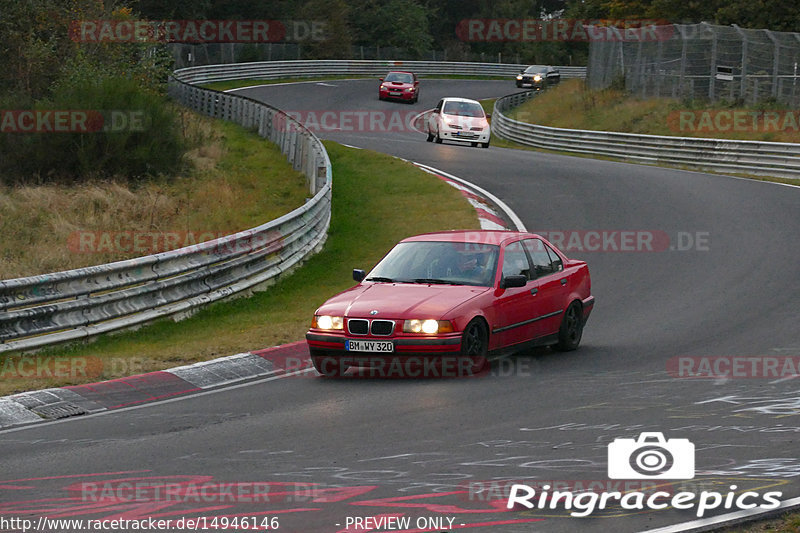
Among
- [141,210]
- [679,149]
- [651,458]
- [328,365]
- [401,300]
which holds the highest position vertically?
[401,300]

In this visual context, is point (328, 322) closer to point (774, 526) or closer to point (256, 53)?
point (774, 526)

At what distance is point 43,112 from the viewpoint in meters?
27.2

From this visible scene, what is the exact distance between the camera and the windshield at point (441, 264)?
37.3ft

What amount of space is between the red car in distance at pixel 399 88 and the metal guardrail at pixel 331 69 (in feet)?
34.5

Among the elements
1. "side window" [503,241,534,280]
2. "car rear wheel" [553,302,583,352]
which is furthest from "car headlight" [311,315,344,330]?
"car rear wheel" [553,302,583,352]

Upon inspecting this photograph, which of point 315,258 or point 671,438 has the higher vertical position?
point 671,438

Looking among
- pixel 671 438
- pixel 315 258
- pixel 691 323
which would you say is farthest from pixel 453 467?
pixel 315 258

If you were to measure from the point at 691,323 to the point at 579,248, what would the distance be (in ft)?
20.0

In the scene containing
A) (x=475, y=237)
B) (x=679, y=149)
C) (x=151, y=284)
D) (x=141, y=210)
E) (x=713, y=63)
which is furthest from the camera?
(x=713, y=63)

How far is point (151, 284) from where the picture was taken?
14.0m

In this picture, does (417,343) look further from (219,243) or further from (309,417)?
(219,243)

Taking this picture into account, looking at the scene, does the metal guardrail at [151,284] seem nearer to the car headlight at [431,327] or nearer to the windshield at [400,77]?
the car headlight at [431,327]

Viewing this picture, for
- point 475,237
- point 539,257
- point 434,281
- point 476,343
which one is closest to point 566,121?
point 539,257

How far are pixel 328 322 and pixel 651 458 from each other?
166 inches
